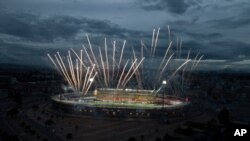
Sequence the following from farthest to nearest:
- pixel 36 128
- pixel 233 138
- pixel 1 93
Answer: pixel 1 93 → pixel 36 128 → pixel 233 138

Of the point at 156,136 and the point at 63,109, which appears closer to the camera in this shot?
the point at 156,136

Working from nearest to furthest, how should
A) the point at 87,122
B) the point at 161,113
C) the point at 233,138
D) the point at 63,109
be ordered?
the point at 233,138
the point at 87,122
the point at 161,113
the point at 63,109

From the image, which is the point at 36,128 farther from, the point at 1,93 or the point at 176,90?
the point at 176,90

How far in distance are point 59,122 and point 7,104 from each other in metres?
30.9

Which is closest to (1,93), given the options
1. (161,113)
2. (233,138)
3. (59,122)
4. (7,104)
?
(7,104)

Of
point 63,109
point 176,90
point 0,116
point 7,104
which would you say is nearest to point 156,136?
point 63,109

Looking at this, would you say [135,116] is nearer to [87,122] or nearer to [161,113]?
[161,113]

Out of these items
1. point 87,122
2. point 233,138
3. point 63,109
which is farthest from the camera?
point 63,109

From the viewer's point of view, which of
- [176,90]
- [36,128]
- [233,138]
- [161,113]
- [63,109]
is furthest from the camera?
[176,90]

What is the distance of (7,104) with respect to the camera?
82.0 m

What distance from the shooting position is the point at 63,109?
67.4 meters

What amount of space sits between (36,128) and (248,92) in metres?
89.7

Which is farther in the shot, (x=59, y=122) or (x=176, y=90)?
A: (x=176, y=90)

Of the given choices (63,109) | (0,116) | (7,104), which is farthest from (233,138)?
(7,104)
